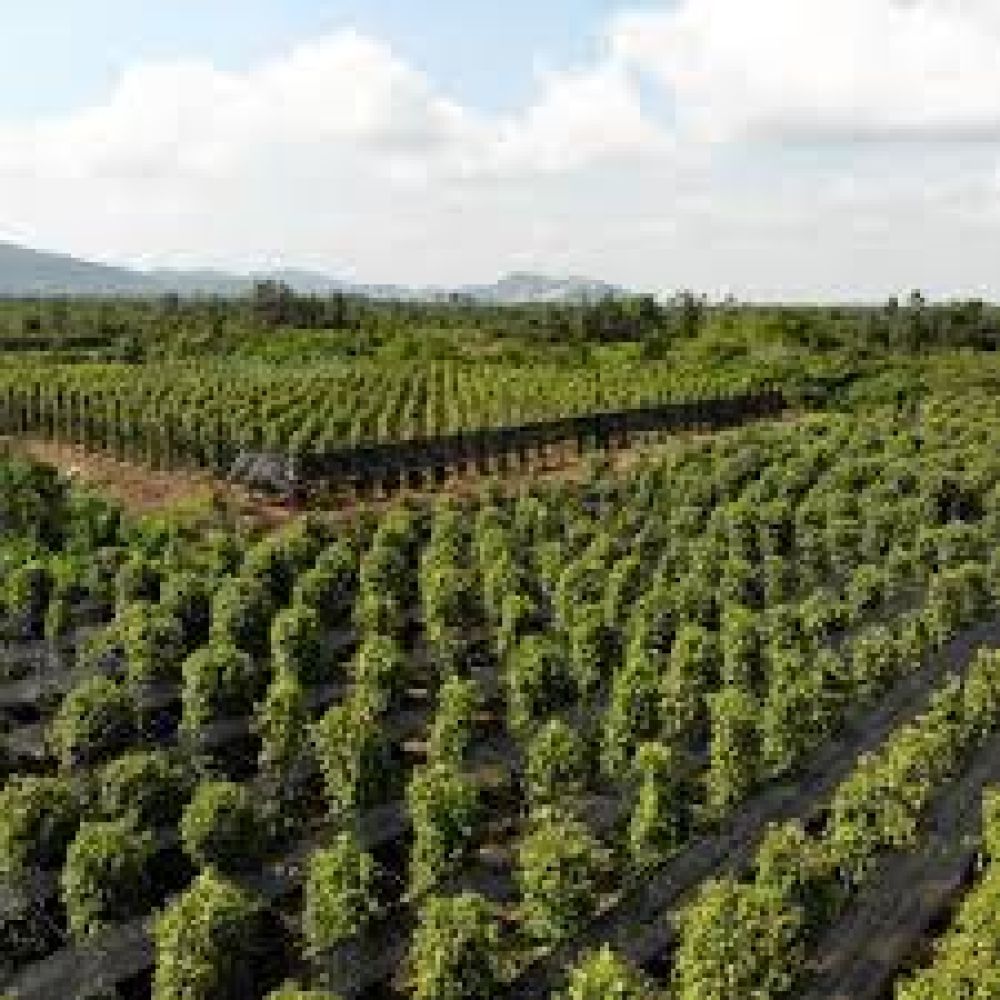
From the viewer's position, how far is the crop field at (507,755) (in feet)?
43.1

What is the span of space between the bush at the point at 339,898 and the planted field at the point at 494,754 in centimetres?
4

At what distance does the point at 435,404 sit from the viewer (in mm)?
66562

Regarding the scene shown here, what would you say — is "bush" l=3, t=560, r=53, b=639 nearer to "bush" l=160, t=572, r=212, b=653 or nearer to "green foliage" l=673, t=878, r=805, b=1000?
"bush" l=160, t=572, r=212, b=653

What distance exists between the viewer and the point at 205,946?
41.0ft

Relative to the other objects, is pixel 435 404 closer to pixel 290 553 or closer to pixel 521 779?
pixel 290 553

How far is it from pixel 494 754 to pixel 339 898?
5.53m

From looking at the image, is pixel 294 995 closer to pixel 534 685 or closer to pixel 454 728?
pixel 454 728

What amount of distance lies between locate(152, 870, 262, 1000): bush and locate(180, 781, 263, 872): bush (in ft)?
6.19


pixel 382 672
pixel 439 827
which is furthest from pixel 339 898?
pixel 382 672

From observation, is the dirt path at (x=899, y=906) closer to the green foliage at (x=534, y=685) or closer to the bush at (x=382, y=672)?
the green foliage at (x=534, y=685)

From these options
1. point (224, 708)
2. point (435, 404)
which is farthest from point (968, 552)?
point (435, 404)

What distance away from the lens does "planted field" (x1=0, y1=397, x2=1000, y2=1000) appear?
13.2 metres

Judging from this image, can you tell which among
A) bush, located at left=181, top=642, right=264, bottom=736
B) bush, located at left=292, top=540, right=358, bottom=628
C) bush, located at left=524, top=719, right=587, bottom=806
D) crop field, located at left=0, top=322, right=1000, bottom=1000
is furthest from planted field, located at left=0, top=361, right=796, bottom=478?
bush, located at left=524, top=719, right=587, bottom=806

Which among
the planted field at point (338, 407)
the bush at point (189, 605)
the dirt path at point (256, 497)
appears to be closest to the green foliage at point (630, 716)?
the bush at point (189, 605)
